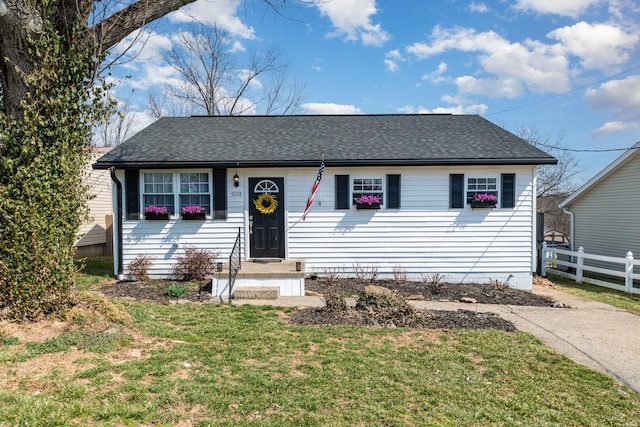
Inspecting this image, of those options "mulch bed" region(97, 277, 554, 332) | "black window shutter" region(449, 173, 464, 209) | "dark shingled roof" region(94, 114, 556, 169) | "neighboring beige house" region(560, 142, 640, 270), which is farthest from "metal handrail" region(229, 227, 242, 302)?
"neighboring beige house" region(560, 142, 640, 270)

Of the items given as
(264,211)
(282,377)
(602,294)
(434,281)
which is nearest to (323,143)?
(264,211)

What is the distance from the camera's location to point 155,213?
9180 mm

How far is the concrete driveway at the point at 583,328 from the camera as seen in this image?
4519mm

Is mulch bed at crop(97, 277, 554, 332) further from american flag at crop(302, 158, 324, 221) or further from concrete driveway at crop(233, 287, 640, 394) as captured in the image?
american flag at crop(302, 158, 324, 221)

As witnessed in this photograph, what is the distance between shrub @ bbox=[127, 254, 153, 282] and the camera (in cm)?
916

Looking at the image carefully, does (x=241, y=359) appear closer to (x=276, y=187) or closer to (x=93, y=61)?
(x=93, y=61)

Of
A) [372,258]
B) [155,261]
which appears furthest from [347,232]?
[155,261]

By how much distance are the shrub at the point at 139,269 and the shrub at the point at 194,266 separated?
68 cm

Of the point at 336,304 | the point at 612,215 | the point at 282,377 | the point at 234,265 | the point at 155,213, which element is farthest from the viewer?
the point at 612,215

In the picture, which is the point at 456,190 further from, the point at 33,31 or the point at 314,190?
the point at 33,31

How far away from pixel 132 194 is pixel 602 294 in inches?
466

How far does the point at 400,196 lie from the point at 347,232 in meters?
1.61

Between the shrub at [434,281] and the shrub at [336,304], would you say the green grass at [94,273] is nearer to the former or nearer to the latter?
the shrub at [336,304]

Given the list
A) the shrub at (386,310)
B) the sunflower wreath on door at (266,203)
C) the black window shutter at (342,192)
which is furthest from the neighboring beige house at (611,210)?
the sunflower wreath on door at (266,203)
